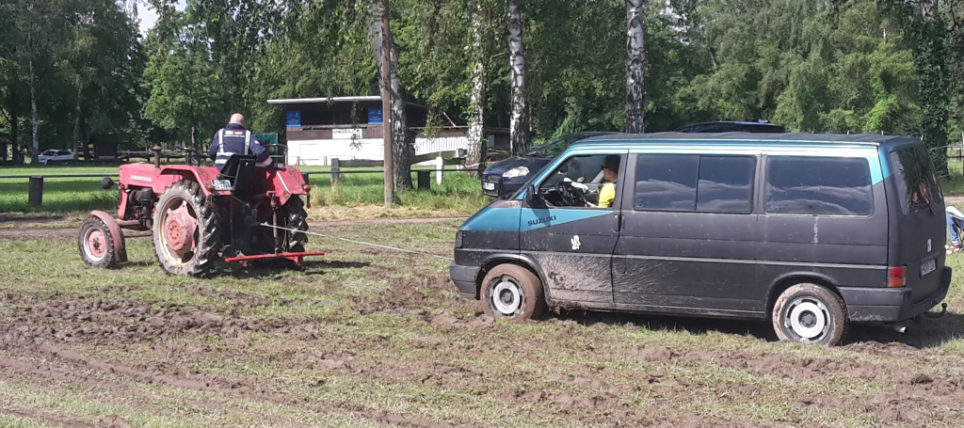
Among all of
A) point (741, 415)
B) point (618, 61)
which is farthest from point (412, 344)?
point (618, 61)

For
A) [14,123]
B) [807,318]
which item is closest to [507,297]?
[807,318]

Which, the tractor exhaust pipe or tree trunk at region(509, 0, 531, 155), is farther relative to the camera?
tree trunk at region(509, 0, 531, 155)

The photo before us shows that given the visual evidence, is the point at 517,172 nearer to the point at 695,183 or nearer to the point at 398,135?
the point at 398,135

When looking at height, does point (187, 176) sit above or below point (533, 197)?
above

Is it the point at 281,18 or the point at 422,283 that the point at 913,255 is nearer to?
the point at 422,283

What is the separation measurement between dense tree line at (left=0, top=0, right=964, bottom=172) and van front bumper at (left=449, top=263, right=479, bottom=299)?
1196 centimetres

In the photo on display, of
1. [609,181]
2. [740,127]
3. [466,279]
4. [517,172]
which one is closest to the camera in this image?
[609,181]

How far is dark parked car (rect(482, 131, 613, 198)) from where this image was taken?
20578mm

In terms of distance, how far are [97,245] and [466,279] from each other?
18.9ft

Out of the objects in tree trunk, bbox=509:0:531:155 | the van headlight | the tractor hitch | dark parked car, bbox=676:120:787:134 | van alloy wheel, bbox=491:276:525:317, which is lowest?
van alloy wheel, bbox=491:276:525:317

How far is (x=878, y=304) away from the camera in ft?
27.0

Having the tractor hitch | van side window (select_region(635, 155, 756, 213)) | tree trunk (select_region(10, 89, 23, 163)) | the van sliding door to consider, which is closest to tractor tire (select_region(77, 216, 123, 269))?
the tractor hitch

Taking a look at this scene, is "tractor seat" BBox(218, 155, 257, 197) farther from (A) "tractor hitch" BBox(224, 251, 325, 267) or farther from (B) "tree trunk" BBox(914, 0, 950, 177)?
(B) "tree trunk" BBox(914, 0, 950, 177)

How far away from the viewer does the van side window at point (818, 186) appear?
829 cm
